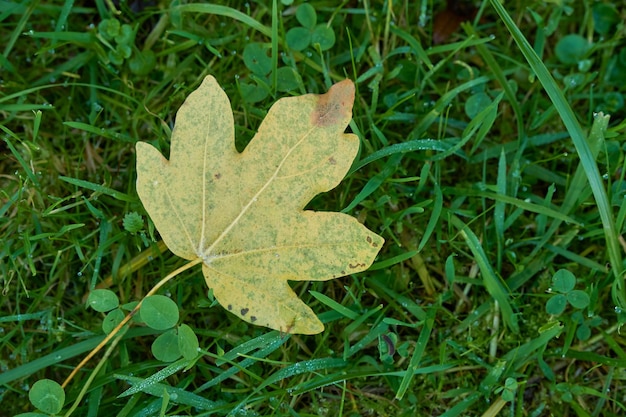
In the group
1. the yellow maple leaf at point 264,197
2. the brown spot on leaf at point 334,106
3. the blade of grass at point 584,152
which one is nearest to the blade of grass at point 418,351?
the yellow maple leaf at point 264,197

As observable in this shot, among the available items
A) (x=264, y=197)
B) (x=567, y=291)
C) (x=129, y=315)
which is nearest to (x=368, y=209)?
(x=264, y=197)

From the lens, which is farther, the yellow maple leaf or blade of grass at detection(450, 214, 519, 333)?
blade of grass at detection(450, 214, 519, 333)

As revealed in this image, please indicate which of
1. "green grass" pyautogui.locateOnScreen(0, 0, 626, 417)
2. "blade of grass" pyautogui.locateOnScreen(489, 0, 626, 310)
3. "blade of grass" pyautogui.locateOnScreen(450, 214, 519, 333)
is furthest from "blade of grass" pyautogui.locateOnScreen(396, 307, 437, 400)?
"blade of grass" pyautogui.locateOnScreen(489, 0, 626, 310)

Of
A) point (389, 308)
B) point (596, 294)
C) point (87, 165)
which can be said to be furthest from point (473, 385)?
point (87, 165)

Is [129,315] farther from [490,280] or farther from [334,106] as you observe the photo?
[490,280]

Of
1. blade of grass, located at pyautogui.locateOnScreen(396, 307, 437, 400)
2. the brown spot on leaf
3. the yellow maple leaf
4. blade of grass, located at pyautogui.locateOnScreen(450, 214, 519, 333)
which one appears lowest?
blade of grass, located at pyautogui.locateOnScreen(396, 307, 437, 400)

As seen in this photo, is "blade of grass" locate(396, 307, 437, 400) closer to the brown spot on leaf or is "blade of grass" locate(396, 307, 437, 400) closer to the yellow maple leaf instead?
the yellow maple leaf
